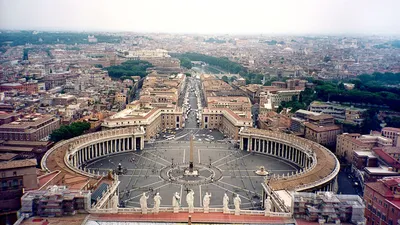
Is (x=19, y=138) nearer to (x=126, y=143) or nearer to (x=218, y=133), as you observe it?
(x=126, y=143)

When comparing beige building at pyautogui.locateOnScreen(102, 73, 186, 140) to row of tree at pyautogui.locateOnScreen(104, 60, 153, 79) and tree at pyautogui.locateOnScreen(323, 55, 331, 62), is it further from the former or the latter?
tree at pyautogui.locateOnScreen(323, 55, 331, 62)

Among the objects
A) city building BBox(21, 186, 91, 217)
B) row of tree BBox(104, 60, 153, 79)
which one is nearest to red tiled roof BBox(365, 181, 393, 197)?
city building BBox(21, 186, 91, 217)

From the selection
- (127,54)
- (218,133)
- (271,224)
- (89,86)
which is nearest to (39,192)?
(271,224)

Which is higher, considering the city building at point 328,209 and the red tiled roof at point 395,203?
the city building at point 328,209

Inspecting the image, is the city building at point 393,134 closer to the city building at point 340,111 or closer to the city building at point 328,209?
the city building at point 340,111

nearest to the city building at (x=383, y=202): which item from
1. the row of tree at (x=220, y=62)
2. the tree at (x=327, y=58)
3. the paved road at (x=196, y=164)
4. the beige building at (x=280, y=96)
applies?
the paved road at (x=196, y=164)

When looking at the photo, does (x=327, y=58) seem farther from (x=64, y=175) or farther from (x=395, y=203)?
(x=64, y=175)

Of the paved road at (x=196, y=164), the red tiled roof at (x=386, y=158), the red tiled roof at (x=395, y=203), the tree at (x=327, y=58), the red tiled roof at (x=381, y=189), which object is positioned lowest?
the paved road at (x=196, y=164)
